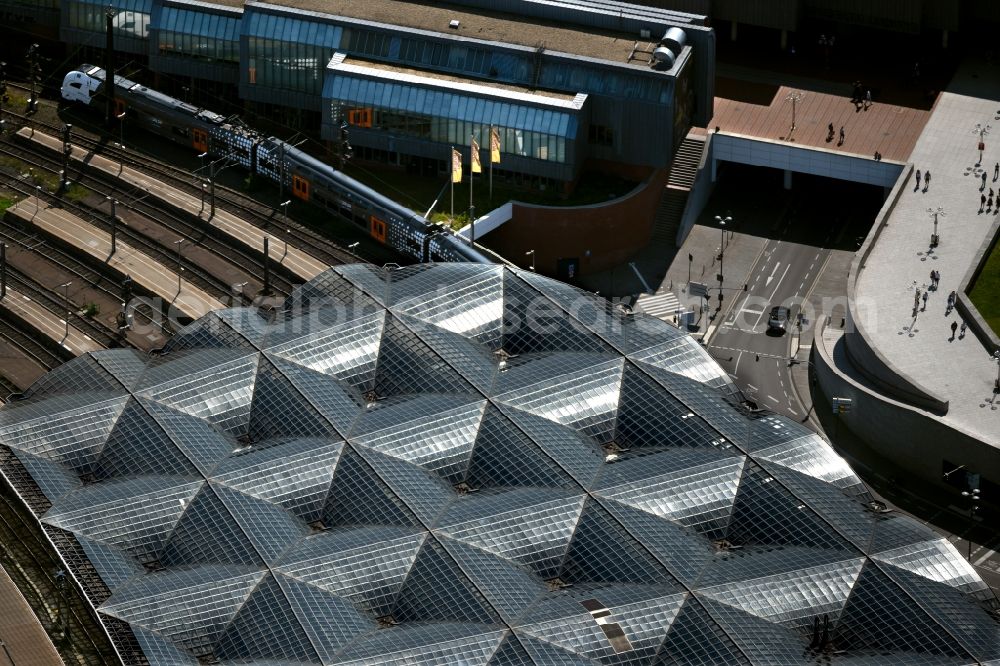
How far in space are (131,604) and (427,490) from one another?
25.7 meters

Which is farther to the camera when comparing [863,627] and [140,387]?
[140,387]

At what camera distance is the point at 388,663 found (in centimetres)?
17325

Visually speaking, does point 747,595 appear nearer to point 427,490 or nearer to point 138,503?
point 427,490

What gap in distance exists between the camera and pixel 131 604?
179000 millimetres

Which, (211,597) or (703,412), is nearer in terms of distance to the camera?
(211,597)

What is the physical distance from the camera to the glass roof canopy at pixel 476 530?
177000mm

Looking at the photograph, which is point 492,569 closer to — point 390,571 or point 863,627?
point 390,571

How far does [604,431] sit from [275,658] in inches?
1484

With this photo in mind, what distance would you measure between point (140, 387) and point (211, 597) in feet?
86.7

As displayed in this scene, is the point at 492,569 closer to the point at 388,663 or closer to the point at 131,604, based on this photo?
the point at 388,663

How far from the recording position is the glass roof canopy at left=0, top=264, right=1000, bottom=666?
177000 millimetres

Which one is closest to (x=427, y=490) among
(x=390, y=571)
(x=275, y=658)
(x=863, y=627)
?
(x=390, y=571)

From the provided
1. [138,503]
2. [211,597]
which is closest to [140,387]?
[138,503]

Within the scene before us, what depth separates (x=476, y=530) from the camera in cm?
18512
